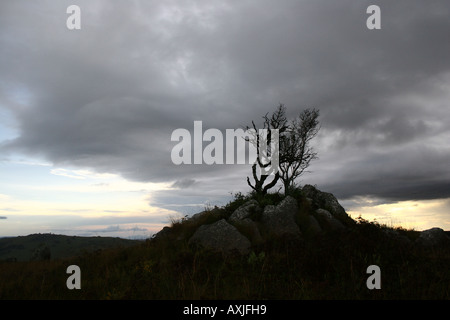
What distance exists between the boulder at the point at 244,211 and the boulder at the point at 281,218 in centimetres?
69

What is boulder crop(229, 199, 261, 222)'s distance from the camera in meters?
17.6

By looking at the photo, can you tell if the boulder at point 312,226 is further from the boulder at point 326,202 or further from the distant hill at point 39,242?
the distant hill at point 39,242

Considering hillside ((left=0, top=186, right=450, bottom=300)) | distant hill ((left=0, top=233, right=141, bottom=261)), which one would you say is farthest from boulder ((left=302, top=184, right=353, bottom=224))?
distant hill ((left=0, top=233, right=141, bottom=261))

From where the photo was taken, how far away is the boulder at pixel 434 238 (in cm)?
1911

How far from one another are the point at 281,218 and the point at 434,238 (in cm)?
1127

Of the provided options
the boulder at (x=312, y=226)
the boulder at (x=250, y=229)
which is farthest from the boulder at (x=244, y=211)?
the boulder at (x=312, y=226)

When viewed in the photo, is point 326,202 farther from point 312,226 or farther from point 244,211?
point 244,211

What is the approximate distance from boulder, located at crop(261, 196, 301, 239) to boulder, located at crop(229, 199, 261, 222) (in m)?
0.69

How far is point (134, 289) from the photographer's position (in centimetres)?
916

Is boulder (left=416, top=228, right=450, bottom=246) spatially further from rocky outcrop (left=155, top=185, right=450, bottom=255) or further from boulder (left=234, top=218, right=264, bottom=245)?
boulder (left=234, top=218, right=264, bottom=245)

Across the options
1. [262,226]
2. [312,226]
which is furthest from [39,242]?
[312,226]

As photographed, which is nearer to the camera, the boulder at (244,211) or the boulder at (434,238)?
the boulder at (244,211)

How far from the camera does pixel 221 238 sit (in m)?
14.8
